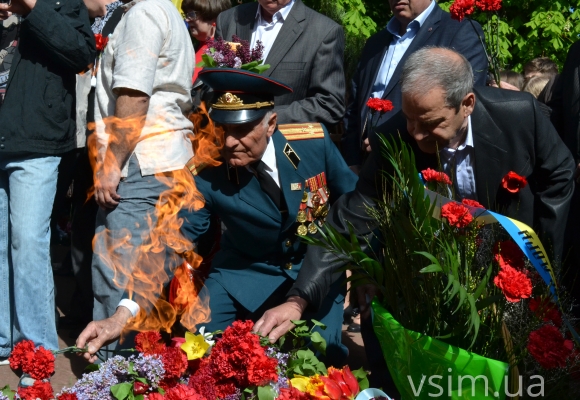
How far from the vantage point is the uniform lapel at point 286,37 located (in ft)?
16.7

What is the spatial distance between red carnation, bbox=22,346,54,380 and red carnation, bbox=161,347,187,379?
40 centimetres

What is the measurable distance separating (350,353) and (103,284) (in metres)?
1.54

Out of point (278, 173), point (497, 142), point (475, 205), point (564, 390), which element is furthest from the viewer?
point (278, 173)

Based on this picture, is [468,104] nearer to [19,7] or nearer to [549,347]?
[549,347]

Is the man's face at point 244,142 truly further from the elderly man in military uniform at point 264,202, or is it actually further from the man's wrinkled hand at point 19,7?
the man's wrinkled hand at point 19,7

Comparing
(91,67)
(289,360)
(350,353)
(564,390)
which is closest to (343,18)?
Answer: (91,67)

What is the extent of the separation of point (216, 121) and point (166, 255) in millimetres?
900

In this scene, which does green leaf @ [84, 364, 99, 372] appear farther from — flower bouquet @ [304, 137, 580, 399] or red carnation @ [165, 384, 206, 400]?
flower bouquet @ [304, 137, 580, 399]

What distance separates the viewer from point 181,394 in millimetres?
2768

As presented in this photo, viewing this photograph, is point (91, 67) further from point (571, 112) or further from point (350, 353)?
point (571, 112)

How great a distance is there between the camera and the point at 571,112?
4465mm

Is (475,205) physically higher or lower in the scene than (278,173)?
higher

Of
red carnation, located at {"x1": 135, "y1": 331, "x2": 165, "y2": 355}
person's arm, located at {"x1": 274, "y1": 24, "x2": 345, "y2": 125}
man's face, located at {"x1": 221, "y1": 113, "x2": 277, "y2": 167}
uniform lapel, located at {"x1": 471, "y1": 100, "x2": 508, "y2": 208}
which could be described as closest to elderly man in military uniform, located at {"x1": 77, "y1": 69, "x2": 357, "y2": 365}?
man's face, located at {"x1": 221, "y1": 113, "x2": 277, "y2": 167}

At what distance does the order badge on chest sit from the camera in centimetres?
400
